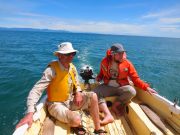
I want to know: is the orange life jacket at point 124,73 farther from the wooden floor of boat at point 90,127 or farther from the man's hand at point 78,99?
the man's hand at point 78,99

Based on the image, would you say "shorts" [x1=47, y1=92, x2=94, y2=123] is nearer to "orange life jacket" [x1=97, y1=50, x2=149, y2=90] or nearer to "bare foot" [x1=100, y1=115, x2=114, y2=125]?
"bare foot" [x1=100, y1=115, x2=114, y2=125]

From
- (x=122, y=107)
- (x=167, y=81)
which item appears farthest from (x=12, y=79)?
(x=167, y=81)

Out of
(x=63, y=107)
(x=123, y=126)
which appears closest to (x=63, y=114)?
(x=63, y=107)

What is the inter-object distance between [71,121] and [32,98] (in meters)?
0.80

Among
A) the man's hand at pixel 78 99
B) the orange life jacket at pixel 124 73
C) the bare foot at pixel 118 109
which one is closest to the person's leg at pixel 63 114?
the man's hand at pixel 78 99

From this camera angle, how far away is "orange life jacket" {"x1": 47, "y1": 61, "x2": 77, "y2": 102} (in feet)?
11.1

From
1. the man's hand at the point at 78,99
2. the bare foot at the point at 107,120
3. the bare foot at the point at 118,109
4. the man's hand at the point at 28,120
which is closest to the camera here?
the man's hand at the point at 28,120

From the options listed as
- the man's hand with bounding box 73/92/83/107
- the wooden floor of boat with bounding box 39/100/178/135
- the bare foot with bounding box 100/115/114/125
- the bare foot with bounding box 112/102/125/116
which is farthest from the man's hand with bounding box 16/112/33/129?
the bare foot with bounding box 112/102/125/116

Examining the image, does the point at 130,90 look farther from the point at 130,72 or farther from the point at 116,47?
the point at 116,47

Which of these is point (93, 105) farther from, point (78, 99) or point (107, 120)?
point (107, 120)

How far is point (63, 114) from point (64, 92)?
38 cm

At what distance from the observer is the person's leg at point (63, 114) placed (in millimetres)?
3293

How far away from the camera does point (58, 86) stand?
3.42m

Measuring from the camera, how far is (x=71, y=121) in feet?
10.9
